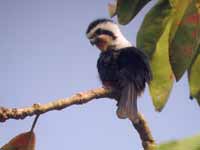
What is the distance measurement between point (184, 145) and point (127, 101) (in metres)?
2.30

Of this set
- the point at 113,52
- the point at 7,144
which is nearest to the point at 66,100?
the point at 7,144

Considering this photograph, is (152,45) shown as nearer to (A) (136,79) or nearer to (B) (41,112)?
(B) (41,112)

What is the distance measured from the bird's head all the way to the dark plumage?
0.32 m

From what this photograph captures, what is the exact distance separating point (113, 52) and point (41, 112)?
2.25 meters

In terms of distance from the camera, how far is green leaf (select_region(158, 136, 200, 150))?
2.35 ft

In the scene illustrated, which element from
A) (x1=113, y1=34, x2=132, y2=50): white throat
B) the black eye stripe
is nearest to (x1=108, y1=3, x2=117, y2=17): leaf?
(x1=113, y1=34, x2=132, y2=50): white throat

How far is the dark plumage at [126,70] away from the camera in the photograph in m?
3.33

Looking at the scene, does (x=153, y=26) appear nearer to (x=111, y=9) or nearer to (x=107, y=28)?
(x=111, y=9)

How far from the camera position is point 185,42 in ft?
4.52

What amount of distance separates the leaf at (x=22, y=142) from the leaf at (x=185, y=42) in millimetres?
633

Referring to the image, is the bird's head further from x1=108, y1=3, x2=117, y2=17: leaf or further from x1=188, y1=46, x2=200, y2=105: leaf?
x1=188, y1=46, x2=200, y2=105: leaf

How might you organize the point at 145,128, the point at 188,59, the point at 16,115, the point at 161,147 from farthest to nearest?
the point at 145,128, the point at 16,115, the point at 188,59, the point at 161,147

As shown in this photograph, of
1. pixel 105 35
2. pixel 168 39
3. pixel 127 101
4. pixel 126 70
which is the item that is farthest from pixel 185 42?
pixel 105 35

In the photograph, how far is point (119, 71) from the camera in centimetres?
347
